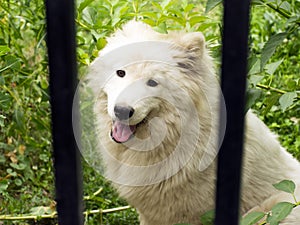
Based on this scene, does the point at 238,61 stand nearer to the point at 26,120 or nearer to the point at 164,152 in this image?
the point at 164,152

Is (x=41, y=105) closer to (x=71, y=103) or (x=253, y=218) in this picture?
(x=253, y=218)

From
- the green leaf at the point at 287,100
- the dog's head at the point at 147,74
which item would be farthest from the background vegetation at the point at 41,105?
the green leaf at the point at 287,100

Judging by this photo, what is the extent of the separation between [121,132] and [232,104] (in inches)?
59.1

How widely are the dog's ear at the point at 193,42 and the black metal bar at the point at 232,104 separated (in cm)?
143

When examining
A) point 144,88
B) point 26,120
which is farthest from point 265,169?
point 26,120

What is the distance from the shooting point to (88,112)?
308cm

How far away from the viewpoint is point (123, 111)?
2.44 m

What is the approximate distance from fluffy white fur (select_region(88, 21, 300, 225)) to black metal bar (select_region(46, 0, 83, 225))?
1204mm

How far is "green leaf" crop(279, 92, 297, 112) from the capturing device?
2395 mm

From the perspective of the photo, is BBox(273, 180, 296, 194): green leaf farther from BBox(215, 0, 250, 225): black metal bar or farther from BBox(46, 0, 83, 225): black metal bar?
BBox(46, 0, 83, 225): black metal bar

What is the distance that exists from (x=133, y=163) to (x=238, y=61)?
1774 millimetres

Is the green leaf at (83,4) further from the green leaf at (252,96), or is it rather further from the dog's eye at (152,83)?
the green leaf at (252,96)

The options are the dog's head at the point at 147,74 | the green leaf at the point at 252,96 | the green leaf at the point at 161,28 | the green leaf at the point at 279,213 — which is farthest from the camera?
the green leaf at the point at 161,28

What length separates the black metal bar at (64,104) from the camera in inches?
45.9
